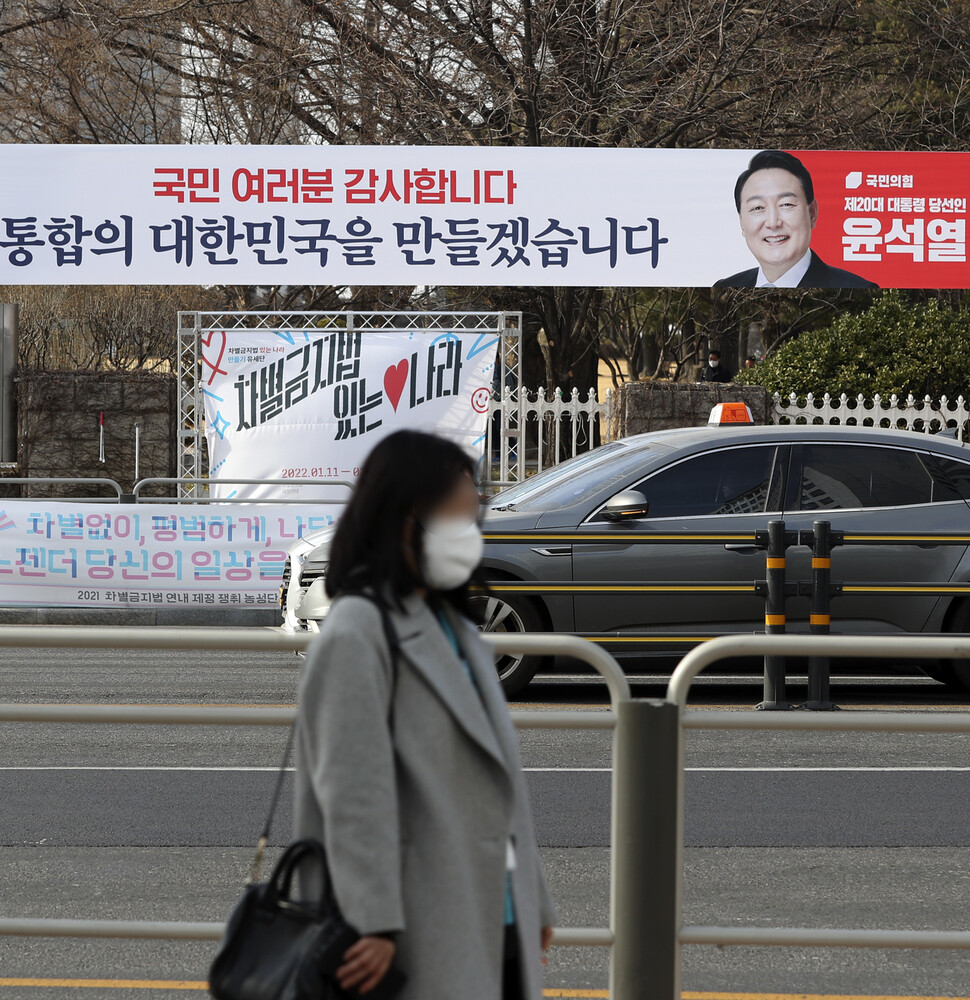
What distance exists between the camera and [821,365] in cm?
1788

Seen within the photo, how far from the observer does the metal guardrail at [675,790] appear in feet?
11.4

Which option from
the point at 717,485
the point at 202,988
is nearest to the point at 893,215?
the point at 717,485

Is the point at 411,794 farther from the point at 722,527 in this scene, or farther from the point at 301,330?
the point at 301,330

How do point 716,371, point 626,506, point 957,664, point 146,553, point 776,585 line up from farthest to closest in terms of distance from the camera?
1. point 716,371
2. point 146,553
3. point 957,664
4. point 626,506
5. point 776,585

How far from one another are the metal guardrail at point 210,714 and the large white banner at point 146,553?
30.9ft

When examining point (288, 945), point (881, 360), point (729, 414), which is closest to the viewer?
point (288, 945)

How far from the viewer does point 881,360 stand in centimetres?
1808

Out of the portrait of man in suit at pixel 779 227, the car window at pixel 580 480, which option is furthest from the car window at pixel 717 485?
the portrait of man in suit at pixel 779 227

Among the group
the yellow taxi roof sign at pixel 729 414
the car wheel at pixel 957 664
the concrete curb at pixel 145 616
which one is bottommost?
the concrete curb at pixel 145 616

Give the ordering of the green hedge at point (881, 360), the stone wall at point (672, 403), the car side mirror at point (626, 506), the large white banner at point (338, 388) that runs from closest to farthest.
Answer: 1. the car side mirror at point (626, 506)
2. the large white banner at point (338, 388)
3. the stone wall at point (672, 403)
4. the green hedge at point (881, 360)

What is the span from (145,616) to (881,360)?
982 cm

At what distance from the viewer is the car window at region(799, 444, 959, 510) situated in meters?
9.32

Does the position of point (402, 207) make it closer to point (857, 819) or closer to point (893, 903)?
point (857, 819)

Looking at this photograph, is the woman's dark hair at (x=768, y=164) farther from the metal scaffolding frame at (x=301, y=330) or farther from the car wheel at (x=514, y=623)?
the car wheel at (x=514, y=623)
